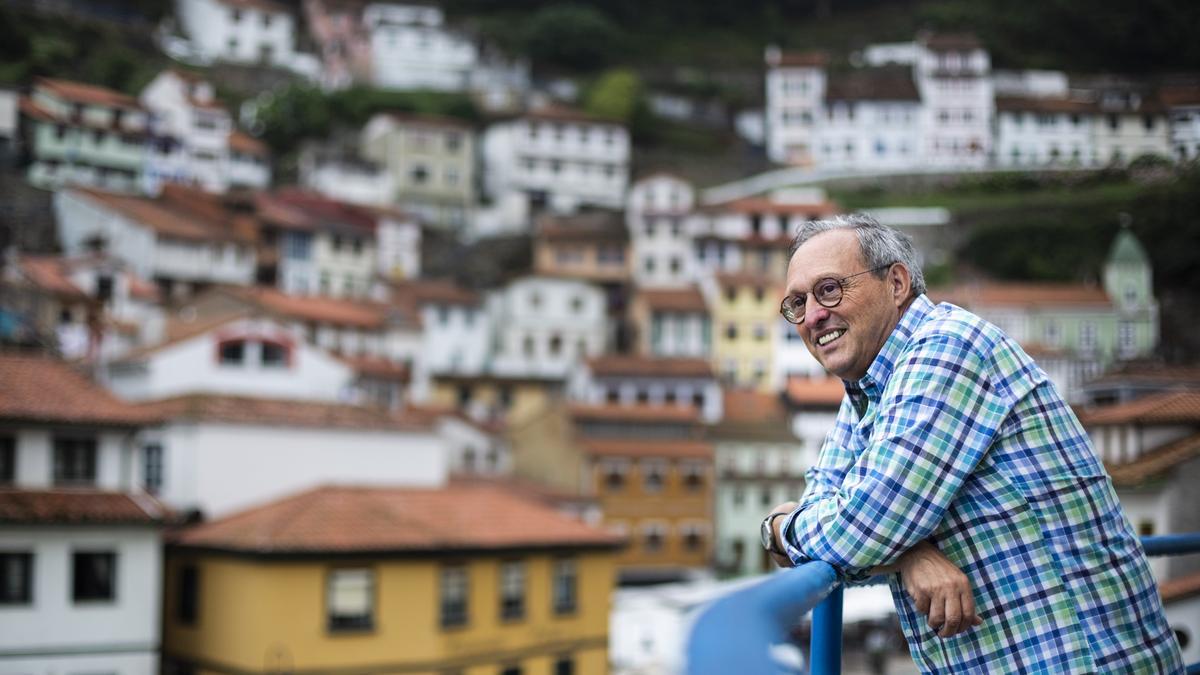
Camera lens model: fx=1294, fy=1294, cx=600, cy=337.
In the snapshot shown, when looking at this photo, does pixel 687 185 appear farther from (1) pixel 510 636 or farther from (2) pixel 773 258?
(1) pixel 510 636

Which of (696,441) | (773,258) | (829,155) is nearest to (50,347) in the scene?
(696,441)

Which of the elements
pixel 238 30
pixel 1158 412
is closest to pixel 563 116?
pixel 238 30

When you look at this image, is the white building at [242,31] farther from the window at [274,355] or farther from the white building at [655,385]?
the window at [274,355]

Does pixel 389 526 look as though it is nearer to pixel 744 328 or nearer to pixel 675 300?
pixel 744 328

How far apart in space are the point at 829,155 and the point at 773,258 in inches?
643

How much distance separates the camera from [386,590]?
70.9 feet

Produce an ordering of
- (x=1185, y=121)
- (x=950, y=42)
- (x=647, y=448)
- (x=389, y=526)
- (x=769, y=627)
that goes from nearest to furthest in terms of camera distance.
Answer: (x=769, y=627) < (x=1185, y=121) < (x=389, y=526) < (x=647, y=448) < (x=950, y=42)

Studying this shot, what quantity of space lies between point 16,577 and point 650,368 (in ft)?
96.0

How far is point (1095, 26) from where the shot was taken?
19.8 meters

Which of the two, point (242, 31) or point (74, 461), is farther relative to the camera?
point (242, 31)

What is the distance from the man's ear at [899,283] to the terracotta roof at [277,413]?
2204cm

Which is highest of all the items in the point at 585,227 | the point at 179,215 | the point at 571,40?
the point at 571,40

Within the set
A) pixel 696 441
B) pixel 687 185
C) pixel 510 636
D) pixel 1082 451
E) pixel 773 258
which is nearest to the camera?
pixel 1082 451

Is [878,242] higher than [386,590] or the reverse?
higher
